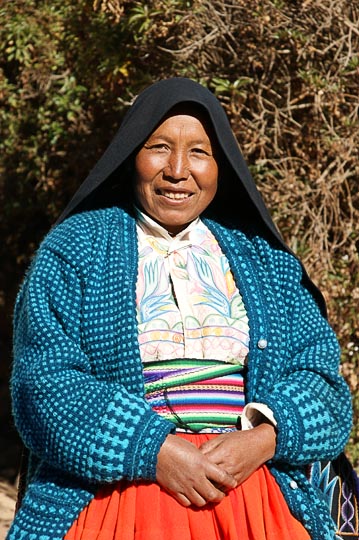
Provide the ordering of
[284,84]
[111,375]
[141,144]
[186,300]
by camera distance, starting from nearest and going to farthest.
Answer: [111,375]
[186,300]
[141,144]
[284,84]

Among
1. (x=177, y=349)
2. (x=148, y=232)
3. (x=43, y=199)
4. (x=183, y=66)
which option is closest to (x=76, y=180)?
(x=43, y=199)

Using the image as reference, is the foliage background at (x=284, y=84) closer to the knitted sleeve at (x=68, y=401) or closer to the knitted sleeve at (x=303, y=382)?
the knitted sleeve at (x=303, y=382)

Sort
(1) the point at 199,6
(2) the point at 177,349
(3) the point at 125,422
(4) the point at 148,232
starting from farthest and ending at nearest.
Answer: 1. (1) the point at 199,6
2. (4) the point at 148,232
3. (2) the point at 177,349
4. (3) the point at 125,422

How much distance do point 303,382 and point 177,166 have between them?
793mm

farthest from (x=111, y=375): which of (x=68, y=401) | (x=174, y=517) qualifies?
(x=174, y=517)

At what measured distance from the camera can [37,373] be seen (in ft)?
9.21

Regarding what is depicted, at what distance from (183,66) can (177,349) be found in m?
2.20

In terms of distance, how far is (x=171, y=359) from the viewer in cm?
293

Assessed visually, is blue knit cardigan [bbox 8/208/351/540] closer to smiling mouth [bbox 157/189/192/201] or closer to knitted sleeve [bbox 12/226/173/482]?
knitted sleeve [bbox 12/226/173/482]

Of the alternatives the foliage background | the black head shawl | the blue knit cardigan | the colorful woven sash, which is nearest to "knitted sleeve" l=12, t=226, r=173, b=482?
the blue knit cardigan

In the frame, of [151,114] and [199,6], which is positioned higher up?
[199,6]

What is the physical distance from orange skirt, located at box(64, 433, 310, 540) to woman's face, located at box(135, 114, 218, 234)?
791mm

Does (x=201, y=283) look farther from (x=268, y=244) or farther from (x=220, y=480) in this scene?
(x=220, y=480)

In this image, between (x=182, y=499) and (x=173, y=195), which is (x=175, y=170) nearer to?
(x=173, y=195)
